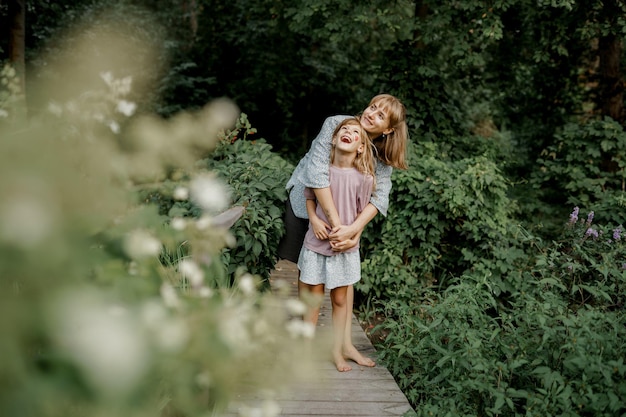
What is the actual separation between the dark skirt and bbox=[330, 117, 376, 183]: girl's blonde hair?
60cm

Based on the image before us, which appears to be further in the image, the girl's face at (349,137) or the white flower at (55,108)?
the girl's face at (349,137)

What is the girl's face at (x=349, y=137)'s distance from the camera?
339 cm

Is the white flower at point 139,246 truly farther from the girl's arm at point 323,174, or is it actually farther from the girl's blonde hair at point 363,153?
the girl's blonde hair at point 363,153

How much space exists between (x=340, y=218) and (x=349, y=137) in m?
0.52

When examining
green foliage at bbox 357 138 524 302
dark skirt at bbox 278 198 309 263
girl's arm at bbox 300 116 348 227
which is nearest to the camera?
girl's arm at bbox 300 116 348 227

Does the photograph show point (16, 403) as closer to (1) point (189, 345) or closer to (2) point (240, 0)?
(1) point (189, 345)

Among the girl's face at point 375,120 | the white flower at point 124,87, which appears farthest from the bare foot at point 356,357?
the white flower at point 124,87

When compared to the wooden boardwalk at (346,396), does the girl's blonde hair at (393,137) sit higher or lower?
→ higher

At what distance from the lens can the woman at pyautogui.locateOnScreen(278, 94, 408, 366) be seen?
341 cm


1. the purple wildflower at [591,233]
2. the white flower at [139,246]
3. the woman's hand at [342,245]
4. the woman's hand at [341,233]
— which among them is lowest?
the purple wildflower at [591,233]

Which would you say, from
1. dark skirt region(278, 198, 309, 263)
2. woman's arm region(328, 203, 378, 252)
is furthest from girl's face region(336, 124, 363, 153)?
dark skirt region(278, 198, 309, 263)

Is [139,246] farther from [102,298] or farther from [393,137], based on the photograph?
[393,137]

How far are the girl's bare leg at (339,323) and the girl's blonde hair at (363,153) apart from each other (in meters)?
0.79

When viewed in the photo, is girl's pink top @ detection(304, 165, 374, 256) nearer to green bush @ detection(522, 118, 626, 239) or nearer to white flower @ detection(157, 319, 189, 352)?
white flower @ detection(157, 319, 189, 352)
